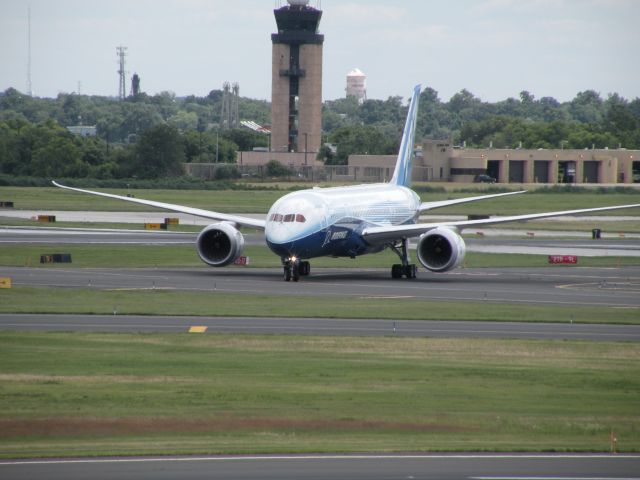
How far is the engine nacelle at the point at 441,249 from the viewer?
204 feet

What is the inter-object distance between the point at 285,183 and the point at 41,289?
119 metres

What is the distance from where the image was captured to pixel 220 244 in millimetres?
65062

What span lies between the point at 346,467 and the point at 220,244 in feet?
138

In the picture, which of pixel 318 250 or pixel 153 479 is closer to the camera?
pixel 153 479

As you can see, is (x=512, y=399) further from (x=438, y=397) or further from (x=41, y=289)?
(x=41, y=289)

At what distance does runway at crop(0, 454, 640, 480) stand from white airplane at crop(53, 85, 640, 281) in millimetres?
35068

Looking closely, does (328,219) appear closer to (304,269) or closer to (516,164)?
(304,269)

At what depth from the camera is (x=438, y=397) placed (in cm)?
3144

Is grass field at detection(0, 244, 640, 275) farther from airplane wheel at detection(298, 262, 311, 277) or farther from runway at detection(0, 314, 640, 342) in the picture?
runway at detection(0, 314, 640, 342)

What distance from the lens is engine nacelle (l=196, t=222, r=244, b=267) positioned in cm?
6359

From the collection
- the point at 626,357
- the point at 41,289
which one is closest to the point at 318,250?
the point at 41,289

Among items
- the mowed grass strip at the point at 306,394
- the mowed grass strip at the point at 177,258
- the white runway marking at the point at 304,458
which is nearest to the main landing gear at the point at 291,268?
the mowed grass strip at the point at 177,258

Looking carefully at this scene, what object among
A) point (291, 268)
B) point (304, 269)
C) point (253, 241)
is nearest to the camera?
point (291, 268)

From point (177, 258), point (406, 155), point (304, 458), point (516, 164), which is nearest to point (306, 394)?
point (304, 458)
